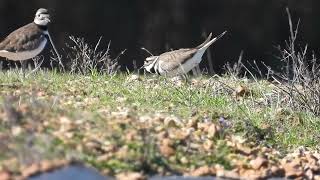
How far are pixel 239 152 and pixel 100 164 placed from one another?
4.28 ft

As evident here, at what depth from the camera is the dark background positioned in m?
16.1

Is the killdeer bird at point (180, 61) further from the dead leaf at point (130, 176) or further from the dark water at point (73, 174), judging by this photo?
the dark water at point (73, 174)

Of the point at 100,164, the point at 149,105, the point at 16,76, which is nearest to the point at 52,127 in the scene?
the point at 100,164

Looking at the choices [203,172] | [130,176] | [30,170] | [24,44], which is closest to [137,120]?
[203,172]

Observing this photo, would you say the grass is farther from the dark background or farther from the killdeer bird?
the dark background

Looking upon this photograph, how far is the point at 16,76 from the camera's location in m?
→ 8.54

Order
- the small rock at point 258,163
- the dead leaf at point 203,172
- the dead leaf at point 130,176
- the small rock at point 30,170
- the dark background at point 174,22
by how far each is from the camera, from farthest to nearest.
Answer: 1. the dark background at point 174,22
2. the small rock at point 258,163
3. the dead leaf at point 203,172
4. the dead leaf at point 130,176
5. the small rock at point 30,170

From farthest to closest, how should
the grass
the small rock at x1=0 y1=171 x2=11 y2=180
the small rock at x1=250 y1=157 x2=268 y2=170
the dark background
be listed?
the dark background
the small rock at x1=250 y1=157 x2=268 y2=170
the grass
the small rock at x1=0 y1=171 x2=11 y2=180

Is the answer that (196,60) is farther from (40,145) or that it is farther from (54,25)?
(54,25)

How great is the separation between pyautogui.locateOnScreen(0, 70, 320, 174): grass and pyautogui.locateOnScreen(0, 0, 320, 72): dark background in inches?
250

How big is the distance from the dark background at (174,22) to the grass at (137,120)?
634 centimetres

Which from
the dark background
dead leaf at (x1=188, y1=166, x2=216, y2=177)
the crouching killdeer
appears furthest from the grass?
the dark background

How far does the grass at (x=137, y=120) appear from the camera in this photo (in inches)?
228

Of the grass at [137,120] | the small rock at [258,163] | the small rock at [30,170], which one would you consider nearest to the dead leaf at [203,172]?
the grass at [137,120]
